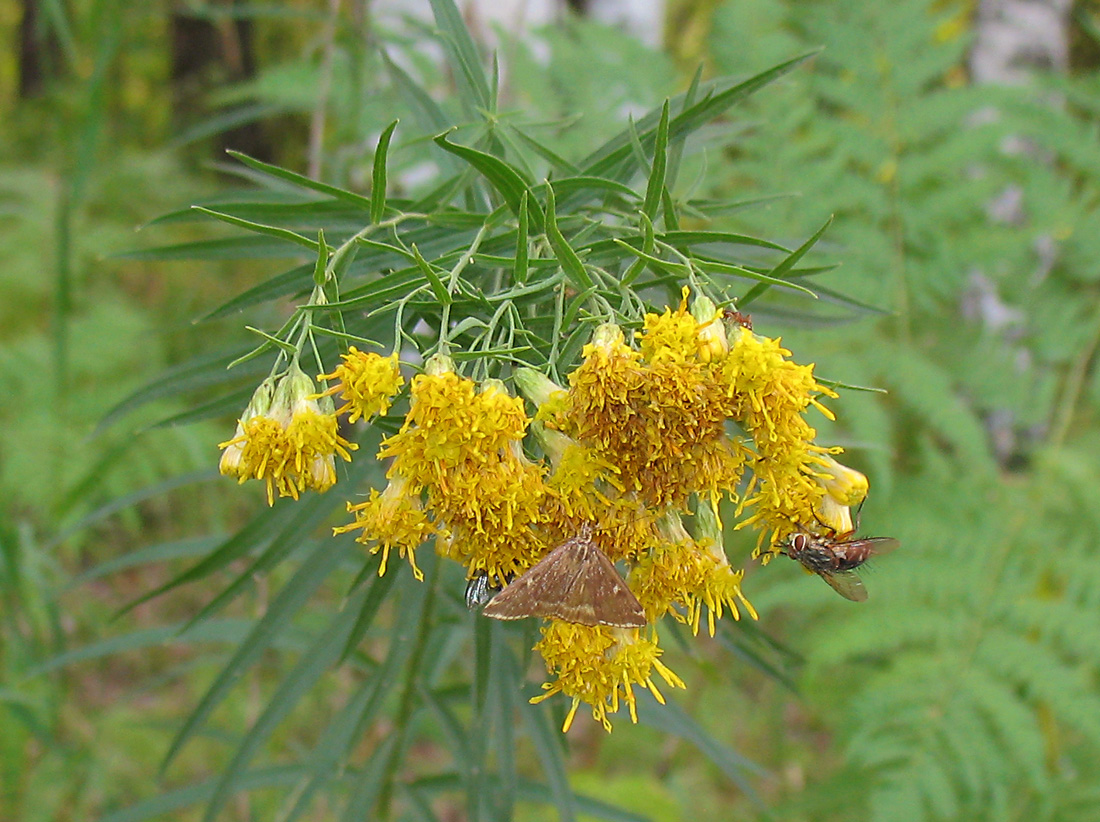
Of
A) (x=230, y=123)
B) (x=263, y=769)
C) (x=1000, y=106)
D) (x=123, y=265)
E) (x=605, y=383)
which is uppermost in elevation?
(x=123, y=265)

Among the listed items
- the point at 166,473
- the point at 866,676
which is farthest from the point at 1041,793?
the point at 166,473

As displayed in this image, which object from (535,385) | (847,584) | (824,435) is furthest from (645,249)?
(824,435)

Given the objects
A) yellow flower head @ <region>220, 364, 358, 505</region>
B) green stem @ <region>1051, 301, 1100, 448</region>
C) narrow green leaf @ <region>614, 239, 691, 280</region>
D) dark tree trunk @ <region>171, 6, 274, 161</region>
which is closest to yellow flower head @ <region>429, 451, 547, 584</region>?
yellow flower head @ <region>220, 364, 358, 505</region>

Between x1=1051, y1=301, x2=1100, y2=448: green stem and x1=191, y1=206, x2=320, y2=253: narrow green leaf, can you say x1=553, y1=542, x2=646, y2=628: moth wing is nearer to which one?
x1=191, y1=206, x2=320, y2=253: narrow green leaf

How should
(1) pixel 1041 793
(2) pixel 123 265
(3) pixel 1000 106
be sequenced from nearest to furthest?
(1) pixel 1041 793
(3) pixel 1000 106
(2) pixel 123 265

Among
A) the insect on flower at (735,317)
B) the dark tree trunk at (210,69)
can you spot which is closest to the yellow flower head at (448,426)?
the insect on flower at (735,317)

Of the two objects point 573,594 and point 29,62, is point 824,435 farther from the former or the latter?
point 29,62

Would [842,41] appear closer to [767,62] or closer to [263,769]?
[767,62]
